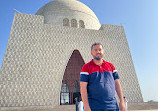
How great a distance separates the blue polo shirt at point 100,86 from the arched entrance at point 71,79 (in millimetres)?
9075

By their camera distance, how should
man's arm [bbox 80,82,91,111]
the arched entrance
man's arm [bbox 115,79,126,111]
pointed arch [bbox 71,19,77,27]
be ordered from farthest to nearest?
pointed arch [bbox 71,19,77,27] < the arched entrance < man's arm [bbox 115,79,126,111] < man's arm [bbox 80,82,91,111]

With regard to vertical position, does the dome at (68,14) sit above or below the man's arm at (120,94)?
above

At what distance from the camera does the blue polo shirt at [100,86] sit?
3.67ft

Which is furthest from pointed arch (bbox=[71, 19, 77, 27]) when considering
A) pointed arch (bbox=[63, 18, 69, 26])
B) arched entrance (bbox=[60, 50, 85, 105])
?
arched entrance (bbox=[60, 50, 85, 105])

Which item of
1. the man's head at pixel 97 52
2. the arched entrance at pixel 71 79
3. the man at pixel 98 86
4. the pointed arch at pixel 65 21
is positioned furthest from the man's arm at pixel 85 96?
the pointed arch at pixel 65 21

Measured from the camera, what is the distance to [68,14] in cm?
1295

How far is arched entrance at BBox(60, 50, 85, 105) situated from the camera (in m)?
10.0

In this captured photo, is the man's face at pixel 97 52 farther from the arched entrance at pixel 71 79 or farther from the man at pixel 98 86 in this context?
the arched entrance at pixel 71 79

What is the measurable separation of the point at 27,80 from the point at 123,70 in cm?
746

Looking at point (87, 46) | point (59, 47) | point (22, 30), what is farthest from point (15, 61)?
point (87, 46)

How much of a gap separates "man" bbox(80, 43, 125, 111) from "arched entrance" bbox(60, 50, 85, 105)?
9.04 metres

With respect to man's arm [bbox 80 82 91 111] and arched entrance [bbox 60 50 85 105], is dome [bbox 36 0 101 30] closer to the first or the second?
arched entrance [bbox 60 50 85 105]

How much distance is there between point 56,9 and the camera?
13.1 metres

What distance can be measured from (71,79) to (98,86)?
919 centimetres
